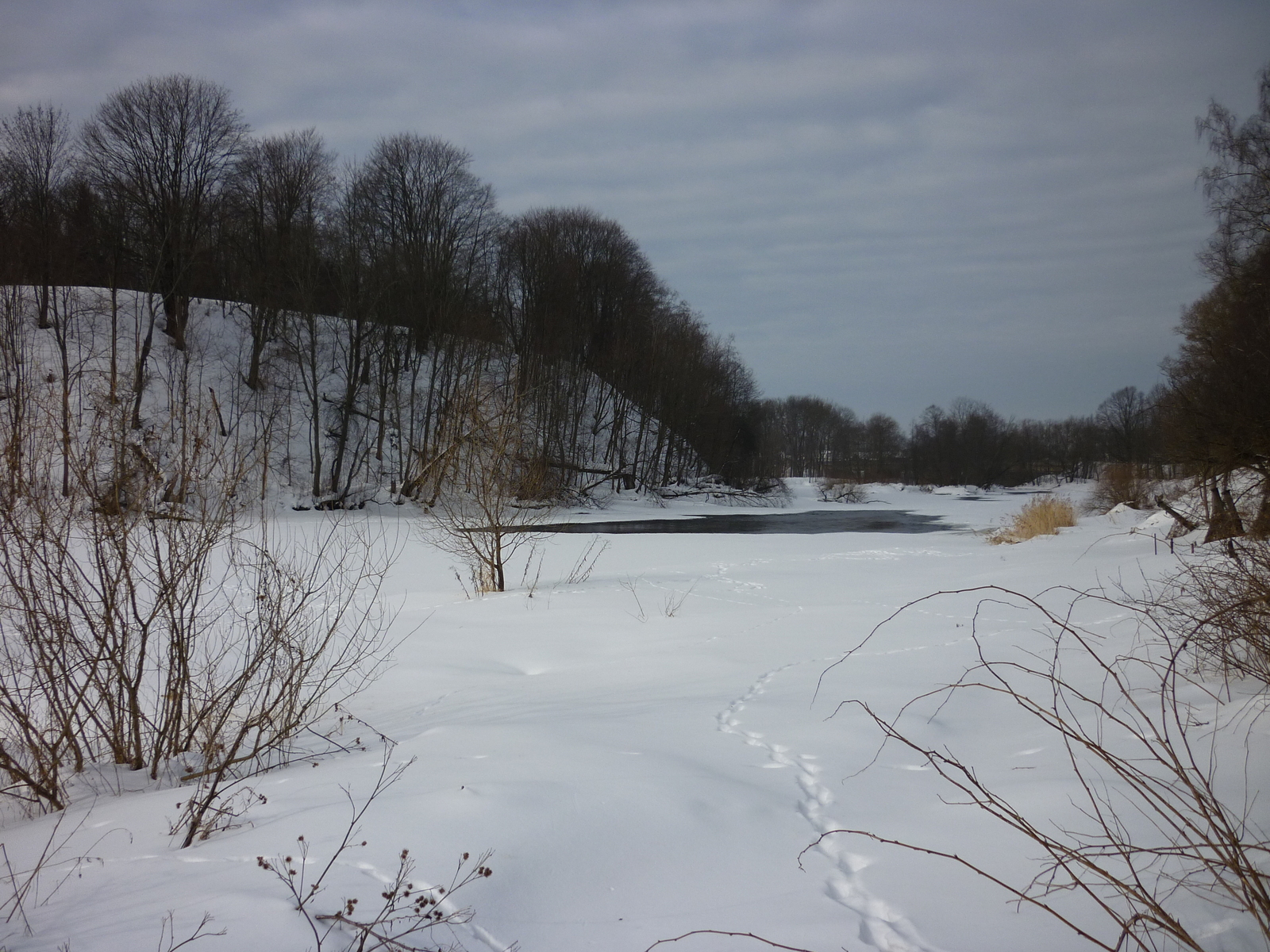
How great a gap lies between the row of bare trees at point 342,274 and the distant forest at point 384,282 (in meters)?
0.10

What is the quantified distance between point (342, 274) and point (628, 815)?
31.7m

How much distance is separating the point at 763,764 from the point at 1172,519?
52.0ft

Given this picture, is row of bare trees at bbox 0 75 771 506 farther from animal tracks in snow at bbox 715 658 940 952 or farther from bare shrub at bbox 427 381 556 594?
animal tracks in snow at bbox 715 658 940 952

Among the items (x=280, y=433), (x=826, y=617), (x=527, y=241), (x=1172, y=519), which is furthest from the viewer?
(x=527, y=241)

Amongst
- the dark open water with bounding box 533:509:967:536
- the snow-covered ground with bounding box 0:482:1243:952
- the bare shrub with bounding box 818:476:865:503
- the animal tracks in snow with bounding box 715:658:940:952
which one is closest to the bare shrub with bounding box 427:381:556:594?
the snow-covered ground with bounding box 0:482:1243:952

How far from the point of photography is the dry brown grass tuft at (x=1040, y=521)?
19.0 meters

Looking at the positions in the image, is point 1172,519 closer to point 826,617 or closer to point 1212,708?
point 826,617

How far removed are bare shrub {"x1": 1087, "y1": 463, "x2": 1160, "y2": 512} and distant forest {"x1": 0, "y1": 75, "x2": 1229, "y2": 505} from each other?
675cm

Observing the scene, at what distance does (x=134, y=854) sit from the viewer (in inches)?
120

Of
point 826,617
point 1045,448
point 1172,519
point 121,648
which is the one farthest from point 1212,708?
point 1045,448

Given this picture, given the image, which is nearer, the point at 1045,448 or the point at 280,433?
the point at 280,433

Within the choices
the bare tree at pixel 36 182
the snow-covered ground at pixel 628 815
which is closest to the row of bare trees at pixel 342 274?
the bare tree at pixel 36 182

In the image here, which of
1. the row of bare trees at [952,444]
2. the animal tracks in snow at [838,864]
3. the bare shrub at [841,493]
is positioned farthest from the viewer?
the row of bare trees at [952,444]

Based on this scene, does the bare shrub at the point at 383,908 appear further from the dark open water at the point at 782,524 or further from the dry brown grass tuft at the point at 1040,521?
the dark open water at the point at 782,524
